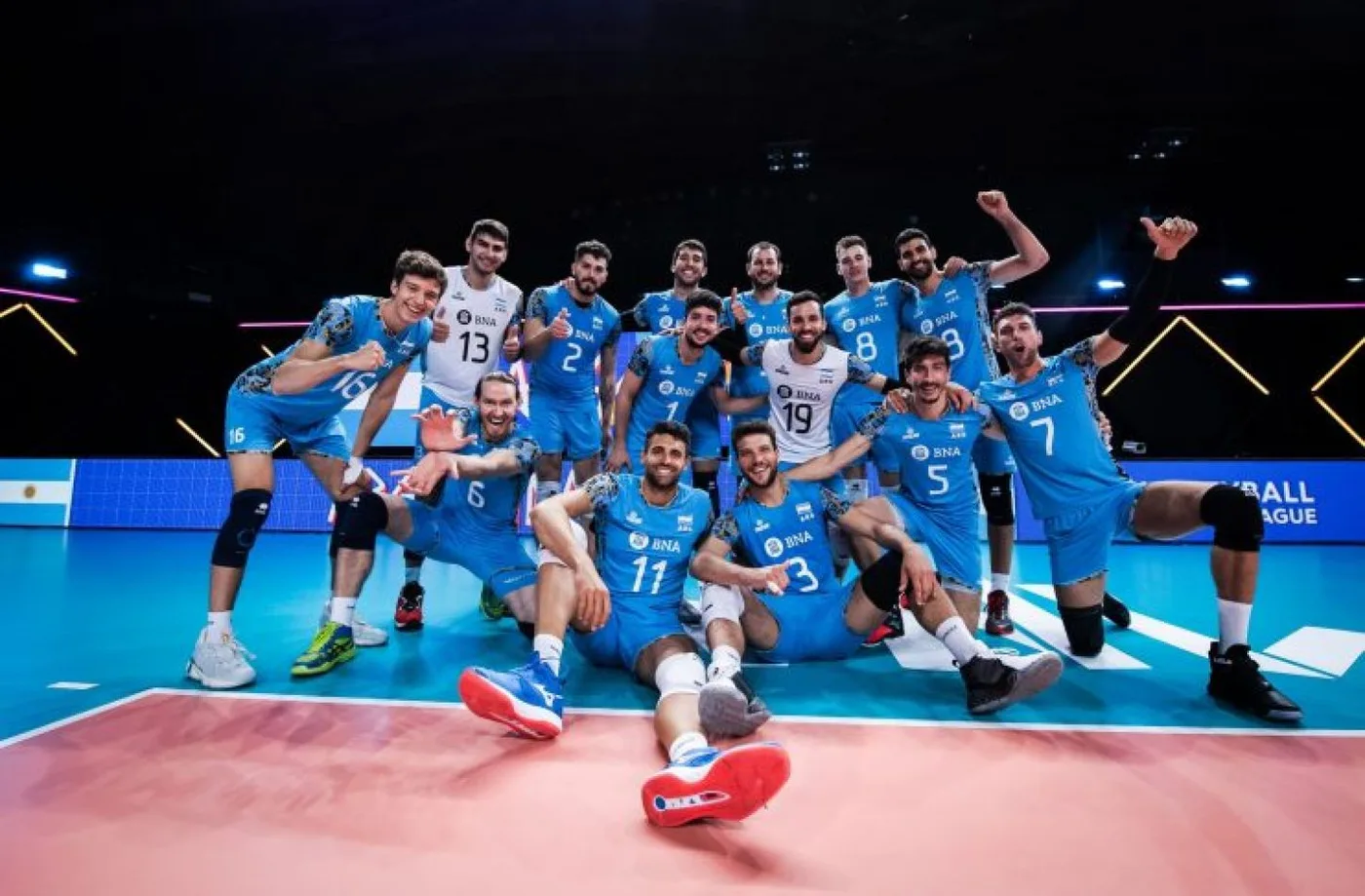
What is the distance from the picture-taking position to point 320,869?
5.04ft

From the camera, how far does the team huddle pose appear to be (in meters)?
2.61

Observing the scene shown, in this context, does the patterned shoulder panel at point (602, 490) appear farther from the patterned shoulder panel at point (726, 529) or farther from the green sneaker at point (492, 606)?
the green sneaker at point (492, 606)

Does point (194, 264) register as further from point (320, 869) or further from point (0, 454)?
point (320, 869)

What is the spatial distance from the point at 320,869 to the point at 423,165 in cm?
941

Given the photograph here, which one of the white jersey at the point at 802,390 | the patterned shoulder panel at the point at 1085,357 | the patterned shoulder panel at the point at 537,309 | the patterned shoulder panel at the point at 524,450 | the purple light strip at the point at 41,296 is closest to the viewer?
the patterned shoulder panel at the point at 1085,357

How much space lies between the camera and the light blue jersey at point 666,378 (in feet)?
14.7

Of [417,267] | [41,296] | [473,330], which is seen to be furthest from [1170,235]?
[41,296]

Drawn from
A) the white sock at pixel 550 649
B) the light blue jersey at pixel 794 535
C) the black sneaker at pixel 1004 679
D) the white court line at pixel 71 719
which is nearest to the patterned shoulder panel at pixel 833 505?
the light blue jersey at pixel 794 535

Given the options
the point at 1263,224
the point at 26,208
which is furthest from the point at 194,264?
the point at 1263,224

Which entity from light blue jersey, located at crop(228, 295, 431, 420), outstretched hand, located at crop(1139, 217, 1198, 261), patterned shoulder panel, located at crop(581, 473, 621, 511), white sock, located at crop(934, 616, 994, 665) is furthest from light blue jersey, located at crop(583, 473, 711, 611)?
outstretched hand, located at crop(1139, 217, 1198, 261)

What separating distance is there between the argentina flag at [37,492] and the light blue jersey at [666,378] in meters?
9.16

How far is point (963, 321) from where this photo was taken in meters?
4.36

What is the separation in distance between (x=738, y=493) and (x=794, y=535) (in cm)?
35

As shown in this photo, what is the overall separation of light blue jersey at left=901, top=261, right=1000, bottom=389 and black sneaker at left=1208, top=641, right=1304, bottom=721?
2.07 m
